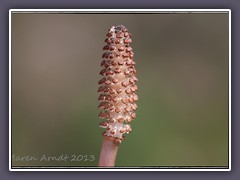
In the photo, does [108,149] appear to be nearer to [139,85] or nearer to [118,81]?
[118,81]

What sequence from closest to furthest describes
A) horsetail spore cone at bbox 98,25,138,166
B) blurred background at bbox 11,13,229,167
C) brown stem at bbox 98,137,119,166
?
horsetail spore cone at bbox 98,25,138,166
brown stem at bbox 98,137,119,166
blurred background at bbox 11,13,229,167

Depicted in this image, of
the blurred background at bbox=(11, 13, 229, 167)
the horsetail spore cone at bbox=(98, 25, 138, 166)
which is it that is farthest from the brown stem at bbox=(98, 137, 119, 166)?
the blurred background at bbox=(11, 13, 229, 167)

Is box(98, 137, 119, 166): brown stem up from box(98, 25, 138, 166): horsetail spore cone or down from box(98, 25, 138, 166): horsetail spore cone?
down

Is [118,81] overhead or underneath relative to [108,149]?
overhead

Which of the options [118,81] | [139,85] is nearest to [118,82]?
[118,81]

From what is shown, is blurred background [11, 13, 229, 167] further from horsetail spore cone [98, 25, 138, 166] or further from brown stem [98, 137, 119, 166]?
horsetail spore cone [98, 25, 138, 166]

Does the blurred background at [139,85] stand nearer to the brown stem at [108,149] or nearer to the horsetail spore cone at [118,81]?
the brown stem at [108,149]

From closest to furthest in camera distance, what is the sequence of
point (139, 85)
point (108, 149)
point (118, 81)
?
point (118, 81)
point (108, 149)
point (139, 85)

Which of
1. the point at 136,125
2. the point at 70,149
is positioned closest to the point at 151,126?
the point at 136,125

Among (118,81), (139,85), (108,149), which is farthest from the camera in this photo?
(139,85)
